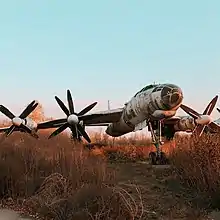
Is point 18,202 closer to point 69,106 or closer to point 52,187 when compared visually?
point 52,187

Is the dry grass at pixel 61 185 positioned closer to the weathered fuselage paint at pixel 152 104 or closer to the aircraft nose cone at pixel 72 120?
the weathered fuselage paint at pixel 152 104

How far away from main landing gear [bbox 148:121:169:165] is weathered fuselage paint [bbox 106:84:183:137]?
520 mm

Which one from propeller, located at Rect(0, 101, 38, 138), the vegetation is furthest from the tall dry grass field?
propeller, located at Rect(0, 101, 38, 138)

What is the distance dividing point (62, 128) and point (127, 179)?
943 centimetres

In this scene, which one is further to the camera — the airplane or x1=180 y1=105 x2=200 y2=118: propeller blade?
x1=180 y1=105 x2=200 y2=118: propeller blade

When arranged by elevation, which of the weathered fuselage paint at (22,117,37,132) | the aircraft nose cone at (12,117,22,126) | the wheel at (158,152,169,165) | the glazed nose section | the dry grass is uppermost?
the glazed nose section

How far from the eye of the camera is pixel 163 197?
849 cm

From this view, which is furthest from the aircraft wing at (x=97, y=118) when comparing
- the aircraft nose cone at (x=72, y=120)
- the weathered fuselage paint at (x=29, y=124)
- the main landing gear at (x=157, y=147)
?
the main landing gear at (x=157, y=147)

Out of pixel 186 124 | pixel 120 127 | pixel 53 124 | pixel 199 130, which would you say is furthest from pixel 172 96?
pixel 53 124

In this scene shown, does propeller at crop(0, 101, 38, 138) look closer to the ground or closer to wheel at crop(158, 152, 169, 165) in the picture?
wheel at crop(158, 152, 169, 165)

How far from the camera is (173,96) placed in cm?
1441

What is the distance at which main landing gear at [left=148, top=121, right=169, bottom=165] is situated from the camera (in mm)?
14240

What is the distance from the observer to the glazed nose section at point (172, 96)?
1443cm

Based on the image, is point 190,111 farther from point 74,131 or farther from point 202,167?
point 202,167
